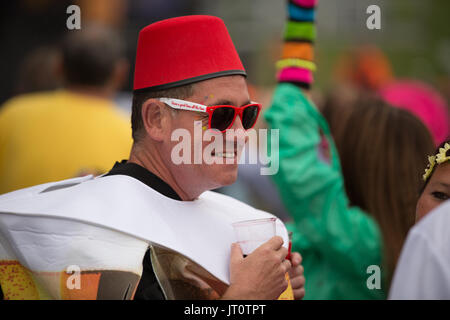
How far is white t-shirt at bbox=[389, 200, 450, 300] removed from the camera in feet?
4.87

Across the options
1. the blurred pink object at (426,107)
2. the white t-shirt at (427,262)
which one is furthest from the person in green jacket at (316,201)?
the blurred pink object at (426,107)

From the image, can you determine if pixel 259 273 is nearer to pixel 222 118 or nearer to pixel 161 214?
pixel 161 214

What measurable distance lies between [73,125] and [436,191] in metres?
2.39

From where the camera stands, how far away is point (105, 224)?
6.72 feet

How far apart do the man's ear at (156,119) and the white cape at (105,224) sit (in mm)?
225

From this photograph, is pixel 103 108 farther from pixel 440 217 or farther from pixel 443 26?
pixel 443 26

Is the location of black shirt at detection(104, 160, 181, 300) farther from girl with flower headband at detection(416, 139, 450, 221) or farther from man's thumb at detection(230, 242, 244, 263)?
girl with flower headband at detection(416, 139, 450, 221)

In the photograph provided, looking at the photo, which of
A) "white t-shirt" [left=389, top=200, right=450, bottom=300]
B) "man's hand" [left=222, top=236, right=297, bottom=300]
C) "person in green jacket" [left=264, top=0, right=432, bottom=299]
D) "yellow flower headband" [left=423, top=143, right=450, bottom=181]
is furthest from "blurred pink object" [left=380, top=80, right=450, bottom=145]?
"white t-shirt" [left=389, top=200, right=450, bottom=300]

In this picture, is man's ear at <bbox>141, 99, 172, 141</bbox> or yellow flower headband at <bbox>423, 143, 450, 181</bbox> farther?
man's ear at <bbox>141, 99, 172, 141</bbox>

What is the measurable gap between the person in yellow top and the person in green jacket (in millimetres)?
1222

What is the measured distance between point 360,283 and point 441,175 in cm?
111
